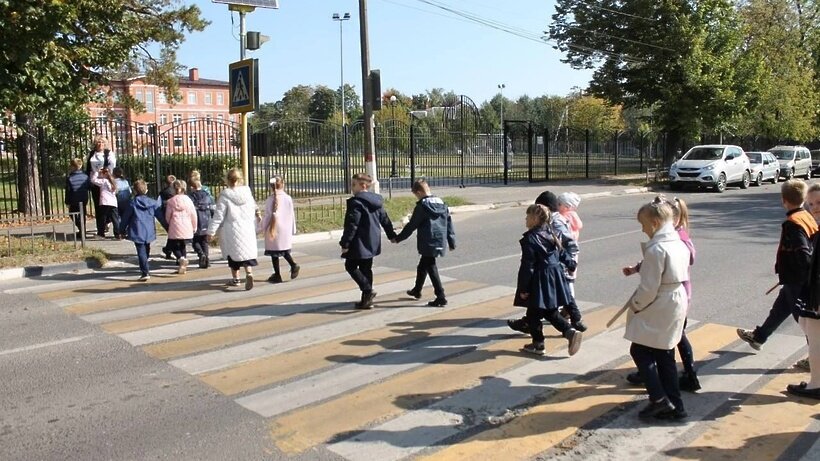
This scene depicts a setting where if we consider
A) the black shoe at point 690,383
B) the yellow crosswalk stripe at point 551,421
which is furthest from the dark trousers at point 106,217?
the black shoe at point 690,383

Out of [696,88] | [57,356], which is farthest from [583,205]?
[57,356]

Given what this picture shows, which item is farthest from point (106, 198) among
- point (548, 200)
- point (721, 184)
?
point (721, 184)

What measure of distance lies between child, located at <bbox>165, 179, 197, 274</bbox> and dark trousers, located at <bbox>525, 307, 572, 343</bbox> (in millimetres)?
6181

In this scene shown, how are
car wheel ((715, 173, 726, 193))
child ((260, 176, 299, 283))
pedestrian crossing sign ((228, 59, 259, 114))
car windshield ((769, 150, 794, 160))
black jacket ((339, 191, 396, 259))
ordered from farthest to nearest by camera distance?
car windshield ((769, 150, 794, 160))
car wheel ((715, 173, 726, 193))
pedestrian crossing sign ((228, 59, 259, 114))
child ((260, 176, 299, 283))
black jacket ((339, 191, 396, 259))

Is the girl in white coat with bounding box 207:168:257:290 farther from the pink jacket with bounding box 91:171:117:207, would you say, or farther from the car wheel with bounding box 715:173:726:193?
the car wheel with bounding box 715:173:726:193

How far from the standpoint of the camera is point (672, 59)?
29.4 meters

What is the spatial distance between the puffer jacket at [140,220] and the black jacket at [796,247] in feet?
26.8

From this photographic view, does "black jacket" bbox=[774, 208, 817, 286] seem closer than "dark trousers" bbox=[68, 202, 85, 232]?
Yes

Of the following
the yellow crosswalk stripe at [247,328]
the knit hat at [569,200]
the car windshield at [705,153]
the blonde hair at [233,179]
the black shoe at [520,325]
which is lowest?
the yellow crosswalk stripe at [247,328]

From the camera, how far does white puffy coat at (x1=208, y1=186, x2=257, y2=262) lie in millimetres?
8719

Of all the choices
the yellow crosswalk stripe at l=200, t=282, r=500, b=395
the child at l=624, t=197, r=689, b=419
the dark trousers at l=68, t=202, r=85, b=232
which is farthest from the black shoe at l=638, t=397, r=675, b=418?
the dark trousers at l=68, t=202, r=85, b=232

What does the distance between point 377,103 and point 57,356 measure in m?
11.5

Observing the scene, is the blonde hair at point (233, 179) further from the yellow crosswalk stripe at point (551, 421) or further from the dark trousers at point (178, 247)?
the yellow crosswalk stripe at point (551, 421)

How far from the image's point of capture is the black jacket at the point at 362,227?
7469 millimetres
